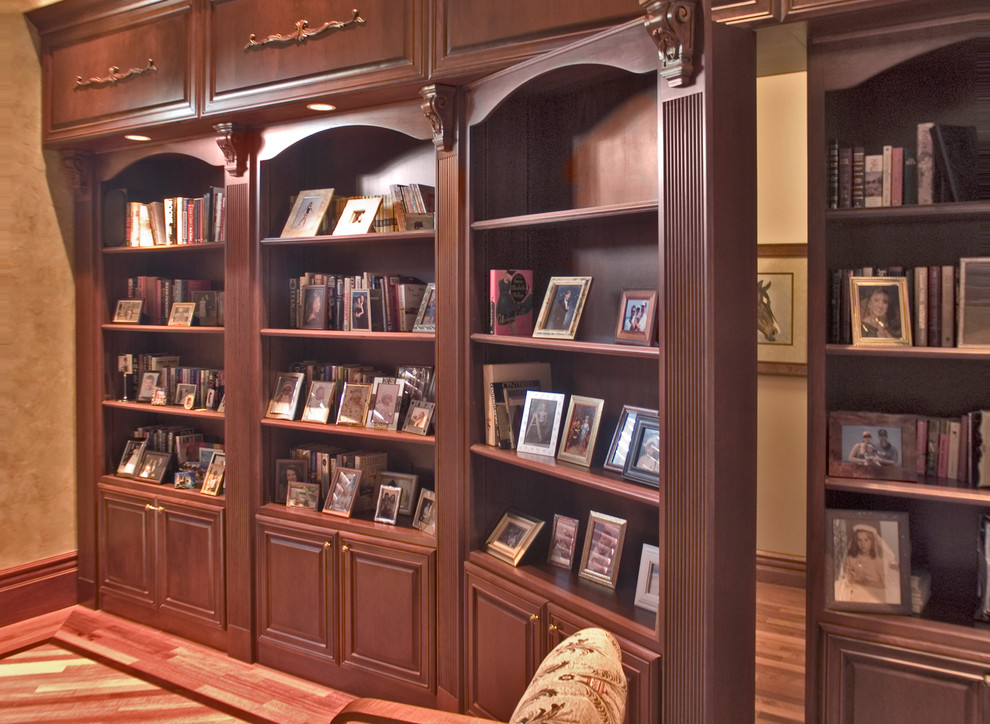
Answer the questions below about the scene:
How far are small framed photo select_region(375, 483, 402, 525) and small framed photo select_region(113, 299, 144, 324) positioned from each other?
5.73 feet

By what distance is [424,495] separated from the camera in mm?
3234

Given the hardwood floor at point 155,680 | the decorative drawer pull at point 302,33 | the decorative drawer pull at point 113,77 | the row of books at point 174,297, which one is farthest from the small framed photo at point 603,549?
the decorative drawer pull at point 113,77

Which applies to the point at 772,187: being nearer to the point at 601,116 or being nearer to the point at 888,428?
the point at 601,116

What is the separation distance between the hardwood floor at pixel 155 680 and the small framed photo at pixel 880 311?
1618mm

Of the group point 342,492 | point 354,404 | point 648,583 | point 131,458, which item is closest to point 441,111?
point 354,404

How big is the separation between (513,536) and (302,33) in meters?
2.11

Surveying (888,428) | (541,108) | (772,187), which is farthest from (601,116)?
(772,187)

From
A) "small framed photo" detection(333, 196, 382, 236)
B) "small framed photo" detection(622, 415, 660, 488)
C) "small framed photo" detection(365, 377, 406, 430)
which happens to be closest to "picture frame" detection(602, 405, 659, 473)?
"small framed photo" detection(622, 415, 660, 488)

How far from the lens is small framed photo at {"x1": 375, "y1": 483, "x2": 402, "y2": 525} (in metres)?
3.29

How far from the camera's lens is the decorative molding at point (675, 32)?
201cm

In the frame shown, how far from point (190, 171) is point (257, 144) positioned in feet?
3.45

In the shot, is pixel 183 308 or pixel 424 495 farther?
pixel 183 308

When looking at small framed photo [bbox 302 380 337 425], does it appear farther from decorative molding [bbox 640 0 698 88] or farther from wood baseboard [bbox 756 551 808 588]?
wood baseboard [bbox 756 551 808 588]

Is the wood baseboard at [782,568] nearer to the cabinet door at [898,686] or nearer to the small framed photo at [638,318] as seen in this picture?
the cabinet door at [898,686]
